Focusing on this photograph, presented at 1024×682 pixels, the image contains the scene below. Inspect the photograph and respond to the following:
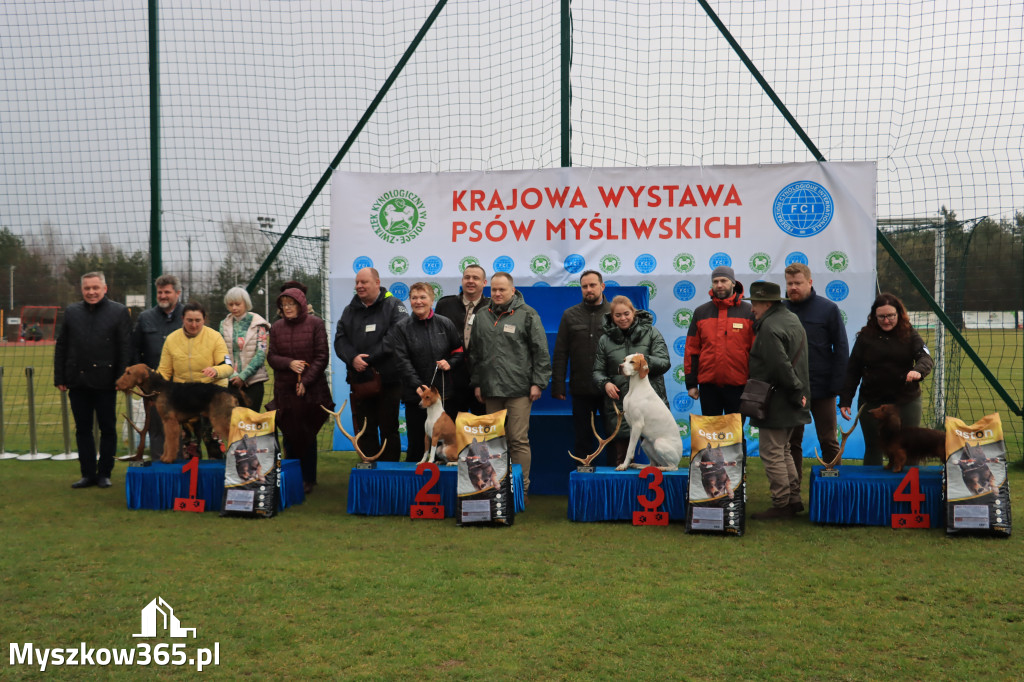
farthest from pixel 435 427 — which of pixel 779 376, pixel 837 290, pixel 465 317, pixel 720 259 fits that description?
pixel 837 290

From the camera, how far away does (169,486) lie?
629 centimetres

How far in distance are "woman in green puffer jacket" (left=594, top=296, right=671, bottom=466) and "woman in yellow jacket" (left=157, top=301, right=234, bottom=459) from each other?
295 centimetres

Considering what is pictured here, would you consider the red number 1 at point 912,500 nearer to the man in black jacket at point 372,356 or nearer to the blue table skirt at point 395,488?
the blue table skirt at point 395,488

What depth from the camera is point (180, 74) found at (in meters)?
8.31

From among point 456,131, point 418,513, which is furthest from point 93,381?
point 456,131

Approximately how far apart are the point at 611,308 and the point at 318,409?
2483mm

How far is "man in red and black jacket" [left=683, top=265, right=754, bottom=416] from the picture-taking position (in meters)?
6.06

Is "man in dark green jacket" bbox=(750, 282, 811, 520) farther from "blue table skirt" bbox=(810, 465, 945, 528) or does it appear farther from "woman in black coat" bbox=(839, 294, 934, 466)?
"woman in black coat" bbox=(839, 294, 934, 466)

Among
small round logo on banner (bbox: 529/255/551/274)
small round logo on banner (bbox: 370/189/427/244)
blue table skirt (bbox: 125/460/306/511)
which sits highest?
small round logo on banner (bbox: 370/189/427/244)

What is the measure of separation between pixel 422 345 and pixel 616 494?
5.93 ft

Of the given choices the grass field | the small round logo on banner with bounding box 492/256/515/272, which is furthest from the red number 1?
the small round logo on banner with bounding box 492/256/515/272

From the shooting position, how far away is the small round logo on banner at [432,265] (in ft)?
27.2

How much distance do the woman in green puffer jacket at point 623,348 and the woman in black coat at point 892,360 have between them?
4.65 ft

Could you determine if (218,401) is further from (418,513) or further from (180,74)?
(180,74)
